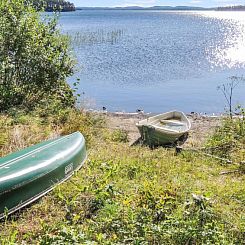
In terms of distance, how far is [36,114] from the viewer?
8859 millimetres

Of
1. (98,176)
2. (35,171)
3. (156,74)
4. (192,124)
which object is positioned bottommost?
(156,74)

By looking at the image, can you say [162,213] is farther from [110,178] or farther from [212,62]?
[212,62]

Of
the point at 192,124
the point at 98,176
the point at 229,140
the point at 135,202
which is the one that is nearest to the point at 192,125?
the point at 192,124

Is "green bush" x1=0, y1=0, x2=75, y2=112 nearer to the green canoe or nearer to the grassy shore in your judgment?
the grassy shore

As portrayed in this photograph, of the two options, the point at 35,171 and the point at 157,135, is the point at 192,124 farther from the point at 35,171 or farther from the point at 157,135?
the point at 35,171

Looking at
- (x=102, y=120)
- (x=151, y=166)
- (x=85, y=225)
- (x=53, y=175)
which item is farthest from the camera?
(x=102, y=120)

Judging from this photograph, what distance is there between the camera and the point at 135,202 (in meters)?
4.57

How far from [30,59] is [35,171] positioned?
17.2 ft

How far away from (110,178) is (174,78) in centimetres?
1639

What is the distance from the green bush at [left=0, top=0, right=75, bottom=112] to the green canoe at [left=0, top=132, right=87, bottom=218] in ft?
12.1

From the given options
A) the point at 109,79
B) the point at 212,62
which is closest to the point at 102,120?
the point at 109,79

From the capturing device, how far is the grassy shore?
3.82 m

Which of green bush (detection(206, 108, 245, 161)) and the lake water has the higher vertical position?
green bush (detection(206, 108, 245, 161))

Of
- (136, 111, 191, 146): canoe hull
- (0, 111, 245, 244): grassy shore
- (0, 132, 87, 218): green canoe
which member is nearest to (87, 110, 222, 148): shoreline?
(136, 111, 191, 146): canoe hull
